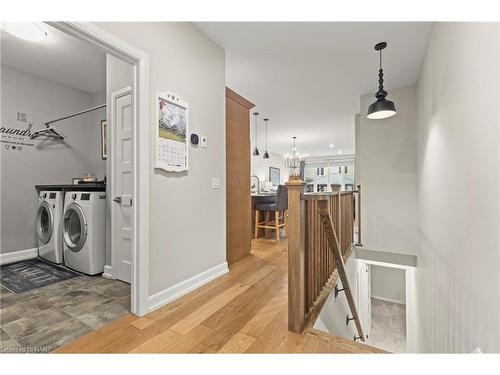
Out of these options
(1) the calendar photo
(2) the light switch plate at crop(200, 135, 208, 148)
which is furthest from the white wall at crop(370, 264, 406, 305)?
(1) the calendar photo

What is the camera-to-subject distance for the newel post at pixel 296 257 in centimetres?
154

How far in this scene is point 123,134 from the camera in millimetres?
2393

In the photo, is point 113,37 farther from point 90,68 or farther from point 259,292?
point 259,292

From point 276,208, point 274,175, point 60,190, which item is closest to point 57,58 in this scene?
point 60,190

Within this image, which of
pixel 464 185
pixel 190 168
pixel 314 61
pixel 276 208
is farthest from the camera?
pixel 276 208

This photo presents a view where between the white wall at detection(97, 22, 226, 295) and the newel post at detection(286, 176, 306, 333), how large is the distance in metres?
1.02

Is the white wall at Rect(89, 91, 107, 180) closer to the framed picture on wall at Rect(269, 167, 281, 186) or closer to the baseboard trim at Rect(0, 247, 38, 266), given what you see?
the baseboard trim at Rect(0, 247, 38, 266)

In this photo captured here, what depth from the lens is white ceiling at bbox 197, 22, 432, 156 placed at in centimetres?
225

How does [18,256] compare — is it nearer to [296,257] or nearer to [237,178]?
[237,178]

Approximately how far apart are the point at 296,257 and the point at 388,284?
4166 millimetres

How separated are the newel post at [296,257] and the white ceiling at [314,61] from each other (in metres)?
1.71

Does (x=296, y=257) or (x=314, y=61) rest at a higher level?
(x=314, y=61)

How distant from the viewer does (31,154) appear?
3.25 meters
